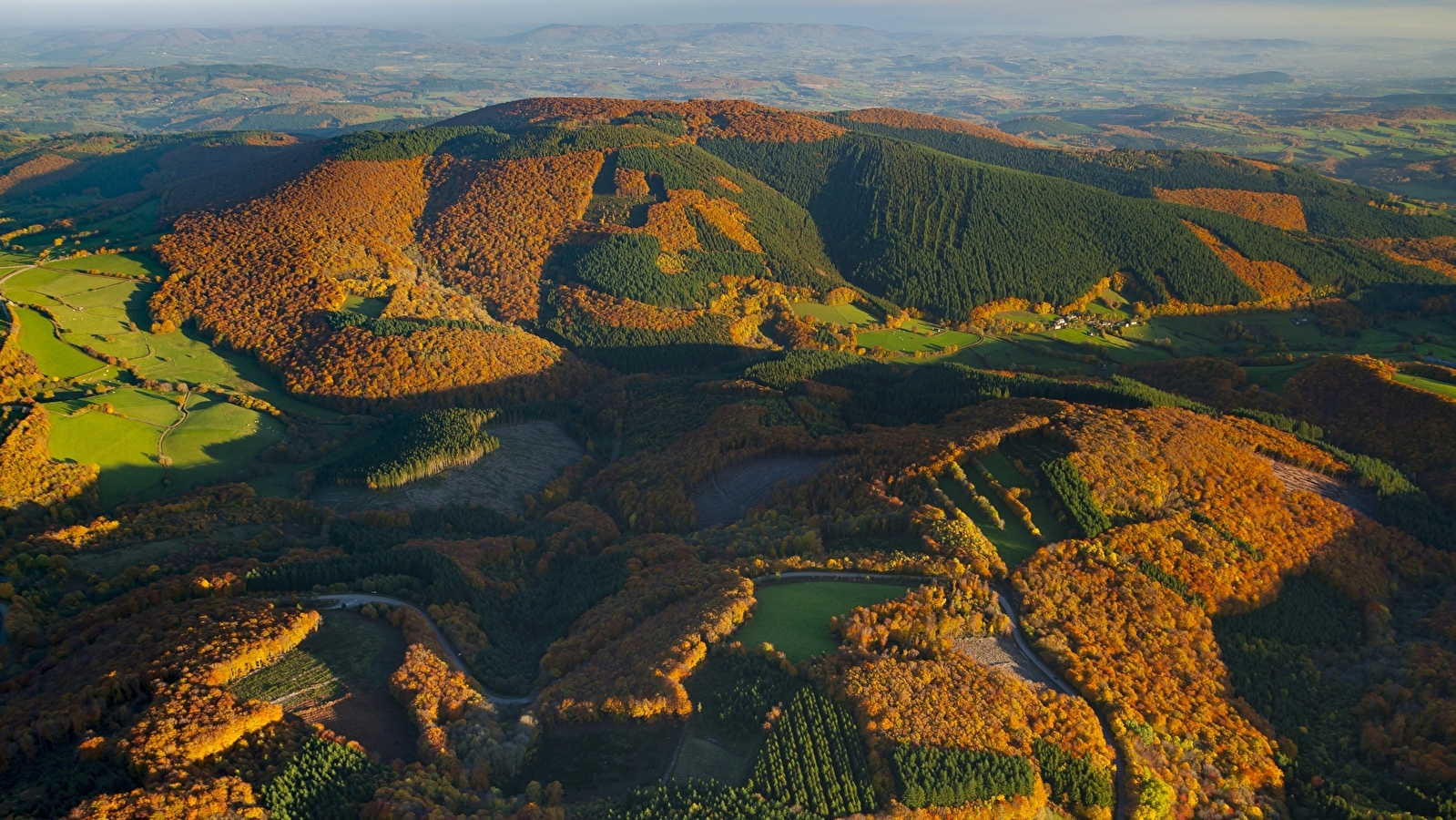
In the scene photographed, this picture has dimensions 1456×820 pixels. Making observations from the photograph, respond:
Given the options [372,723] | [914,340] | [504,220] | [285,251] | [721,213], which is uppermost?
[721,213]

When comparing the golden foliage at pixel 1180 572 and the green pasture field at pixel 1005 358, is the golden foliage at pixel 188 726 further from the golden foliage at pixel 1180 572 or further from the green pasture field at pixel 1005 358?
the green pasture field at pixel 1005 358

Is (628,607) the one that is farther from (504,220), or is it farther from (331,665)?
(504,220)

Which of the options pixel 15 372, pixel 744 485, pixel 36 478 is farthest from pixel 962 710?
pixel 15 372

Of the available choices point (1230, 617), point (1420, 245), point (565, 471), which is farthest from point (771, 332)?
point (1420, 245)

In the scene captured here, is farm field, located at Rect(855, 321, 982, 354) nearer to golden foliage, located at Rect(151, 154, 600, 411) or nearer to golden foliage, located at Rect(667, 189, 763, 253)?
golden foliage, located at Rect(667, 189, 763, 253)

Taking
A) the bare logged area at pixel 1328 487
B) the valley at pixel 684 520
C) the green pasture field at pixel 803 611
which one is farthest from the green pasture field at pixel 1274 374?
the green pasture field at pixel 803 611

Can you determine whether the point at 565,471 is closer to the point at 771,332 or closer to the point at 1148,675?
the point at 771,332
